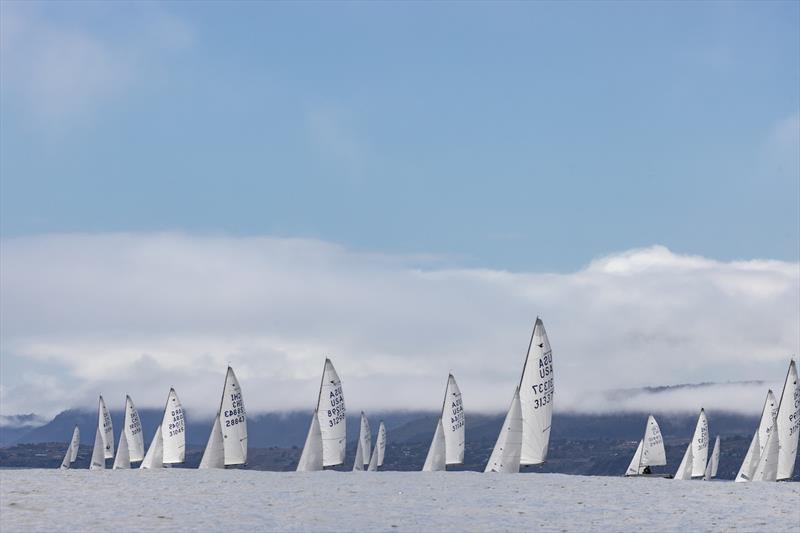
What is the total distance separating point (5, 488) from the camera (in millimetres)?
103938

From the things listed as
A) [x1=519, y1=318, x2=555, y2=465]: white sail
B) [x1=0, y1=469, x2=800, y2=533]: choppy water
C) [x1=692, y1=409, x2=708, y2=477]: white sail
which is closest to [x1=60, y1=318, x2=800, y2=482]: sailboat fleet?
[x1=519, y1=318, x2=555, y2=465]: white sail

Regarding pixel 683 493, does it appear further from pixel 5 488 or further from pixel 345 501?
pixel 5 488

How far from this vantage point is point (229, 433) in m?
154

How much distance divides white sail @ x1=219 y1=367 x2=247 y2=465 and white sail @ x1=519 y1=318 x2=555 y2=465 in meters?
47.3

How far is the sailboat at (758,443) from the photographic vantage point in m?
160

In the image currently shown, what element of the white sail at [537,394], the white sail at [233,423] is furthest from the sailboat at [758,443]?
the white sail at [233,423]

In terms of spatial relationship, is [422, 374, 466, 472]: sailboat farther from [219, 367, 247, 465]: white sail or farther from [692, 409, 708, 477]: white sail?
[692, 409, 708, 477]: white sail

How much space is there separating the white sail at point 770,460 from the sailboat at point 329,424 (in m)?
53.3

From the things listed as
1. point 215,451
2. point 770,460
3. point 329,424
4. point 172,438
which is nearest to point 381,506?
point 329,424

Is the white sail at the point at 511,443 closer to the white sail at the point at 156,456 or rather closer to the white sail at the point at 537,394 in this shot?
the white sail at the point at 537,394

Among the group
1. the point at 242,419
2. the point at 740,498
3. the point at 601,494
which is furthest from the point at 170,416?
the point at 740,498

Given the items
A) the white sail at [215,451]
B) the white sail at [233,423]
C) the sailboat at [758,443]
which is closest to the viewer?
the white sail at [215,451]

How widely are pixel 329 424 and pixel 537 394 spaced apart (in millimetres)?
38823

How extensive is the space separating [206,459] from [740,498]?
232 feet
